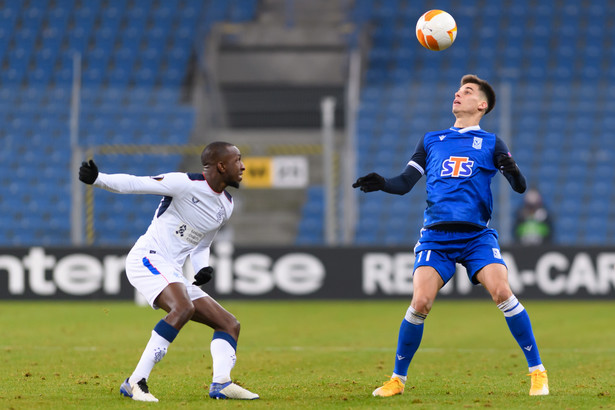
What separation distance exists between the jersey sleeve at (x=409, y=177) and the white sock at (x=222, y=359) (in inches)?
61.3

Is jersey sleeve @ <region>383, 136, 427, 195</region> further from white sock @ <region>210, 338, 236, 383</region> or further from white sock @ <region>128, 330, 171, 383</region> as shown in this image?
white sock @ <region>128, 330, 171, 383</region>

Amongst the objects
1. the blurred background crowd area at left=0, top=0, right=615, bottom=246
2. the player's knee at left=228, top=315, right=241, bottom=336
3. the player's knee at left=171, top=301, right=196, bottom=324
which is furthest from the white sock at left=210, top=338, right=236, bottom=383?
the blurred background crowd area at left=0, top=0, right=615, bottom=246

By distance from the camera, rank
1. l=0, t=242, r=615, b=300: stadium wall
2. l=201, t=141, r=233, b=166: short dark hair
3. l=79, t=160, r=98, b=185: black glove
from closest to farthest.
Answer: l=79, t=160, r=98, b=185: black glove < l=201, t=141, r=233, b=166: short dark hair < l=0, t=242, r=615, b=300: stadium wall

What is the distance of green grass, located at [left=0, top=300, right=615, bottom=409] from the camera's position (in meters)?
6.87

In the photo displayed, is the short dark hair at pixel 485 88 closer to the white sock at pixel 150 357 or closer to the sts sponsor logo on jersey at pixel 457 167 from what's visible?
the sts sponsor logo on jersey at pixel 457 167

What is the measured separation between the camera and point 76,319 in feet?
46.2

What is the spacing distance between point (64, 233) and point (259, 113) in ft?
16.7

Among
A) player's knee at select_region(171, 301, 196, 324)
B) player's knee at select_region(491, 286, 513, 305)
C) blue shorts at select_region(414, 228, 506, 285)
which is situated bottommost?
player's knee at select_region(171, 301, 196, 324)

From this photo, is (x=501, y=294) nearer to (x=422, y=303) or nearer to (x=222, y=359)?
(x=422, y=303)

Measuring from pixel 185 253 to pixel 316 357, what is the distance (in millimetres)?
3132

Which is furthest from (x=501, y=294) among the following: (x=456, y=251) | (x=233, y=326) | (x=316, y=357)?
(x=316, y=357)

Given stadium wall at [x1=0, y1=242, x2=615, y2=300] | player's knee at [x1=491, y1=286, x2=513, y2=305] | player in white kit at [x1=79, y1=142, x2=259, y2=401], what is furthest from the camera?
stadium wall at [x1=0, y1=242, x2=615, y2=300]

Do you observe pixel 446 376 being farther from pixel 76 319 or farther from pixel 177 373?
pixel 76 319

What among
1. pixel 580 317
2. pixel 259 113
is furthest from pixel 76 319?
pixel 259 113
